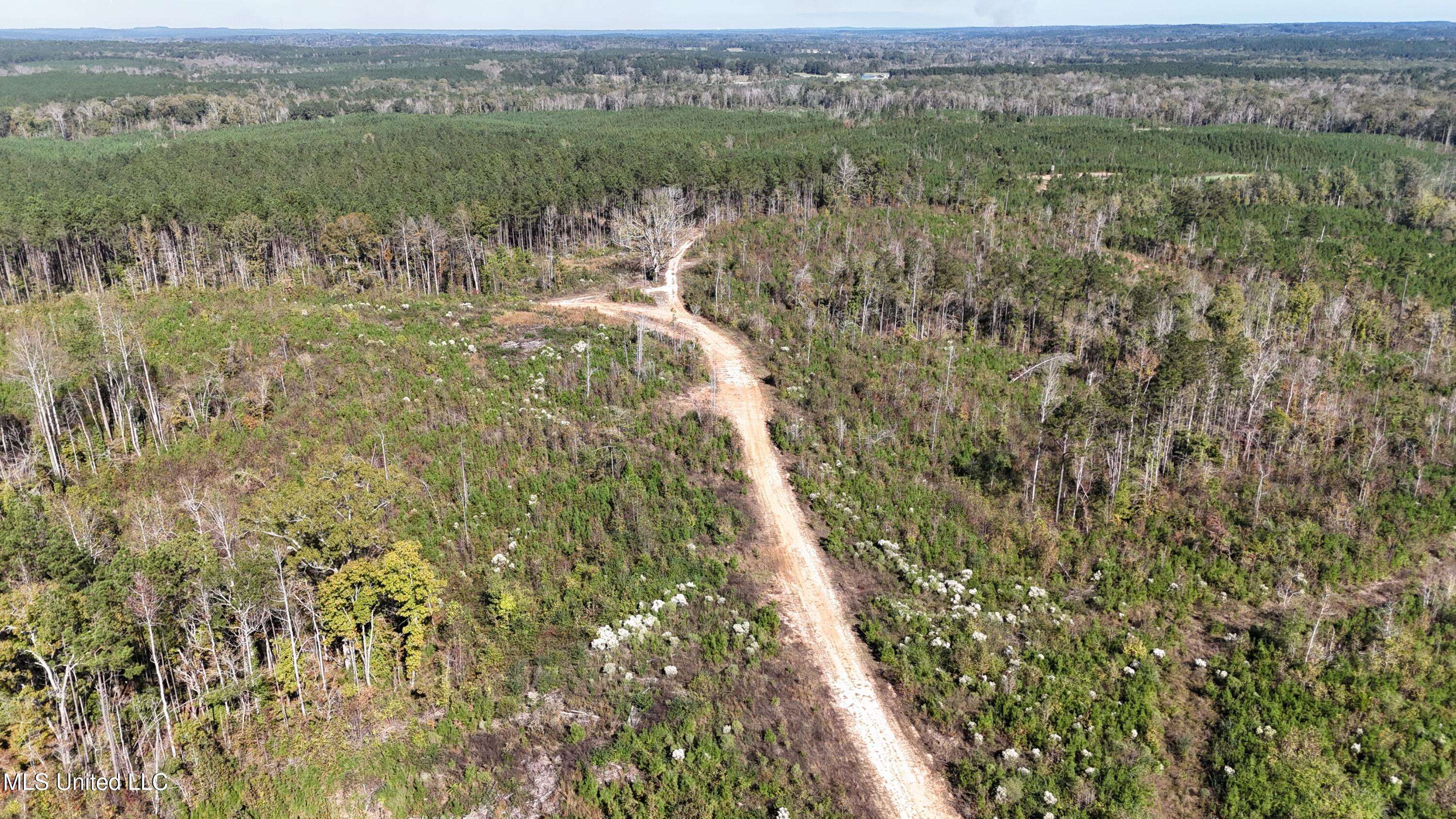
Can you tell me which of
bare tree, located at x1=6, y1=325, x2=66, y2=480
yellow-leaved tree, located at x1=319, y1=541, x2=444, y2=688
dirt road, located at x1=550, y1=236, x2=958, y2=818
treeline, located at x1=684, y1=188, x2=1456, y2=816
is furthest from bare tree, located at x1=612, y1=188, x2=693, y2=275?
yellow-leaved tree, located at x1=319, y1=541, x2=444, y2=688

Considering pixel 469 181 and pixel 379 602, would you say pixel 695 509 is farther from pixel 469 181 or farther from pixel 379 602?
pixel 469 181

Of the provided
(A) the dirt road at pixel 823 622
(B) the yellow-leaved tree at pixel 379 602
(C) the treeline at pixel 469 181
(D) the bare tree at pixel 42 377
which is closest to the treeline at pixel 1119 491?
(A) the dirt road at pixel 823 622

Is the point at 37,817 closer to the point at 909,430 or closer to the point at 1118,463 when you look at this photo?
the point at 909,430

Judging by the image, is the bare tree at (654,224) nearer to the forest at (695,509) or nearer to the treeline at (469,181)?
the forest at (695,509)

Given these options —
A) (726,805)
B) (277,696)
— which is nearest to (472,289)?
(277,696)

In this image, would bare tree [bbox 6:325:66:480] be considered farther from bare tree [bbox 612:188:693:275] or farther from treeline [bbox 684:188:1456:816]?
bare tree [bbox 612:188:693:275]

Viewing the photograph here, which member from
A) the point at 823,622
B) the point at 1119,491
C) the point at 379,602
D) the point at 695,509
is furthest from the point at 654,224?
the point at 379,602
